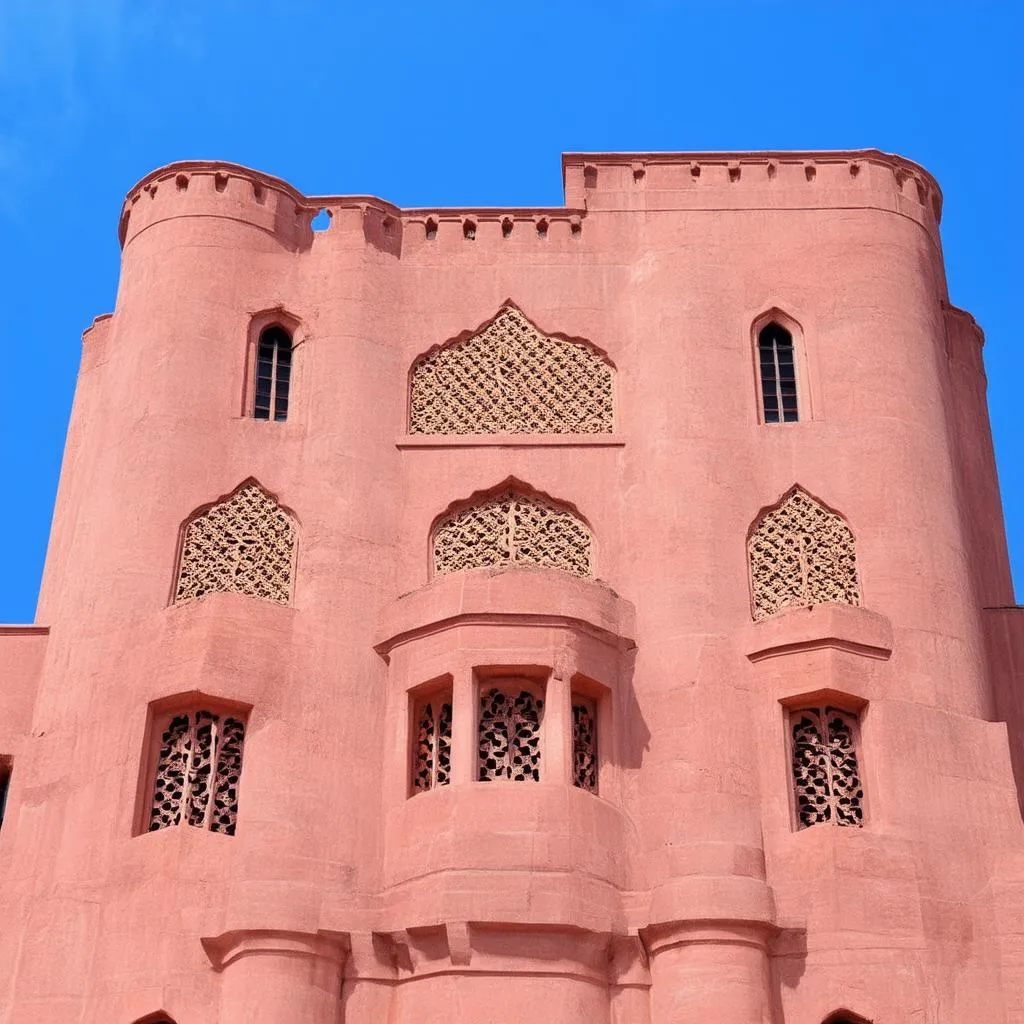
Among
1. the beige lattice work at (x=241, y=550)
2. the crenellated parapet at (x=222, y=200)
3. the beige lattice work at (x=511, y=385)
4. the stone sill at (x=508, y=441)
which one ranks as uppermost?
the crenellated parapet at (x=222, y=200)

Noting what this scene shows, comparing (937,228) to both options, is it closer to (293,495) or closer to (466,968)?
(293,495)

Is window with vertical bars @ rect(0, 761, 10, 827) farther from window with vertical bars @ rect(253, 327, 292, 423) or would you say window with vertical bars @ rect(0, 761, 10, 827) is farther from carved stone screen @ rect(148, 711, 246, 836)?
window with vertical bars @ rect(253, 327, 292, 423)

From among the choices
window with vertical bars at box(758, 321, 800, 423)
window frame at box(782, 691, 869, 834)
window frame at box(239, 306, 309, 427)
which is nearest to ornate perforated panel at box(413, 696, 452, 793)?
window frame at box(782, 691, 869, 834)

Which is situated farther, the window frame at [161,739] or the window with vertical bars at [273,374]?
the window with vertical bars at [273,374]

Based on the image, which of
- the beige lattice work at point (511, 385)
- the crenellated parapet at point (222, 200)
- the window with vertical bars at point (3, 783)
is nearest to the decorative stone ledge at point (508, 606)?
the beige lattice work at point (511, 385)

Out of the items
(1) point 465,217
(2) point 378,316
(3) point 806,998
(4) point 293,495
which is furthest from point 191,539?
(3) point 806,998

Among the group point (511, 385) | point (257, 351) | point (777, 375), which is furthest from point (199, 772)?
point (777, 375)

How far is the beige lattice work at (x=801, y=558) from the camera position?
1700 cm

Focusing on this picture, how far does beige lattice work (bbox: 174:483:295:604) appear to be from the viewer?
1702 cm

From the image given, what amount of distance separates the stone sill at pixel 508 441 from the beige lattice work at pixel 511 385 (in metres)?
A: 0.16

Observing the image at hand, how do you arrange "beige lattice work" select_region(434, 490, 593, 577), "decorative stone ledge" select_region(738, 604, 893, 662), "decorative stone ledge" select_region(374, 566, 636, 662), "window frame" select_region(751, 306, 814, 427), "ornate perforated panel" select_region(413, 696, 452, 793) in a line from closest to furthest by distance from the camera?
"ornate perforated panel" select_region(413, 696, 452, 793) < "decorative stone ledge" select_region(374, 566, 636, 662) < "decorative stone ledge" select_region(738, 604, 893, 662) < "beige lattice work" select_region(434, 490, 593, 577) < "window frame" select_region(751, 306, 814, 427)

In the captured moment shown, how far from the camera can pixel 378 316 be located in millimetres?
18844

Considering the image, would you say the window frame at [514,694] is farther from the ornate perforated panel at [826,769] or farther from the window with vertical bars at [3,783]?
the window with vertical bars at [3,783]

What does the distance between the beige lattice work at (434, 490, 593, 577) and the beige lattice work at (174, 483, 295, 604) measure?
1527mm
